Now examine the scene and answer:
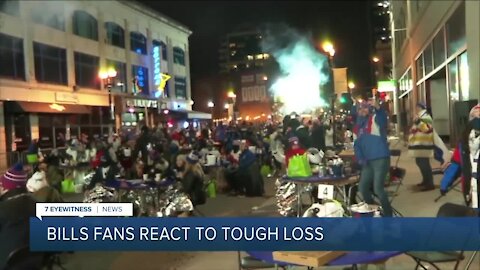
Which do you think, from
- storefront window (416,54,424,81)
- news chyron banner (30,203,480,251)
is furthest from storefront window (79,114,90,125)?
news chyron banner (30,203,480,251)

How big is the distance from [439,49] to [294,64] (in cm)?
611

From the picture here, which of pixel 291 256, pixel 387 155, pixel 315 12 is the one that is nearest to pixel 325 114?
pixel 315 12

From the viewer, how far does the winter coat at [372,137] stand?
3273 millimetres

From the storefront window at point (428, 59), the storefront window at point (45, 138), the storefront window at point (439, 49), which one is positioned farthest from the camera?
the storefront window at point (439, 49)

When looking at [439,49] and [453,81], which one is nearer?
[439,49]

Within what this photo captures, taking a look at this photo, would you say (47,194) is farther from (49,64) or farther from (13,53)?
(49,64)

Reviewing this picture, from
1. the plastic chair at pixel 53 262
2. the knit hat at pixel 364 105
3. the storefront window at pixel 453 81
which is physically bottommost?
the plastic chair at pixel 53 262

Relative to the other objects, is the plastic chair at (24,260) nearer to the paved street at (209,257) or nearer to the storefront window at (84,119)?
the paved street at (209,257)

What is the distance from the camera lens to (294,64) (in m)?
2.68

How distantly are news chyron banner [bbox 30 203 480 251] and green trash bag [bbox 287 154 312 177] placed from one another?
2.64m

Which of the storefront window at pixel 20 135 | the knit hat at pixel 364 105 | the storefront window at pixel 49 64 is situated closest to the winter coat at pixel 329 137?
the knit hat at pixel 364 105

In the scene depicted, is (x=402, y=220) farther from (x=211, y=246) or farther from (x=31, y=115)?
(x=31, y=115)

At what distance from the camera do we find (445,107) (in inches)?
323

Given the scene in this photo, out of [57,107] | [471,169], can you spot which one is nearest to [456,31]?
[471,169]
